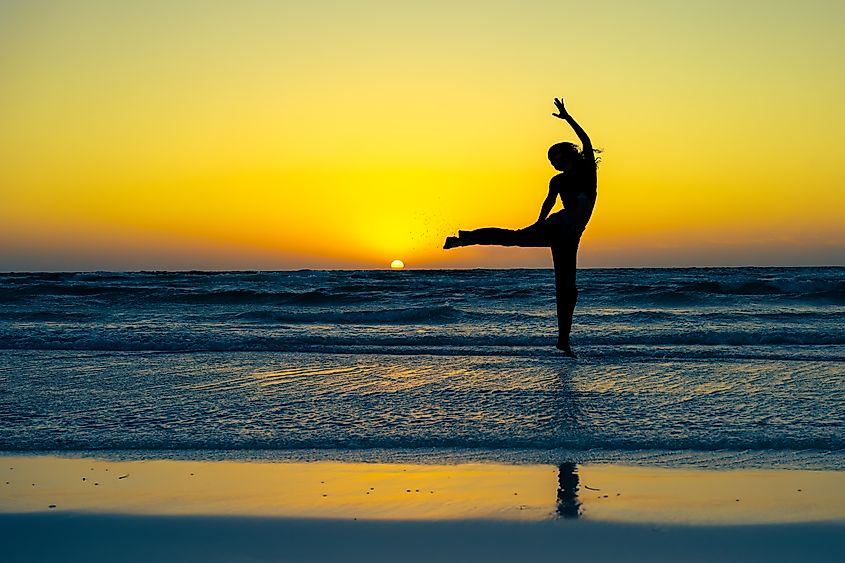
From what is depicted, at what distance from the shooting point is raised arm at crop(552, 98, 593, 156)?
8398mm

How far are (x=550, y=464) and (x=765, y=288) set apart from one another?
25829mm

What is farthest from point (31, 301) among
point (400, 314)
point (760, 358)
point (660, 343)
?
point (760, 358)

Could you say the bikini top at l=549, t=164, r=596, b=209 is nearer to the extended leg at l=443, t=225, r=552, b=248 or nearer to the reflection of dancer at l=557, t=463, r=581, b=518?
the extended leg at l=443, t=225, r=552, b=248

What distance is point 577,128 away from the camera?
8430 millimetres

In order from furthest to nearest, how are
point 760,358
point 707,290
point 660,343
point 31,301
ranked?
1. point 707,290
2. point 31,301
3. point 660,343
4. point 760,358

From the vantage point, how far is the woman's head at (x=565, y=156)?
8523mm

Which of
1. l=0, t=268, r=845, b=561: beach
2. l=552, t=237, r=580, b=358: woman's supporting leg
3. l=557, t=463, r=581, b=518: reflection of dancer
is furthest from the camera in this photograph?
l=552, t=237, r=580, b=358: woman's supporting leg

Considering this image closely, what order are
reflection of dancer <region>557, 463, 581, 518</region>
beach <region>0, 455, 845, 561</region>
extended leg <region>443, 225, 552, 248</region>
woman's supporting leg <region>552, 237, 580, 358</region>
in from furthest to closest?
woman's supporting leg <region>552, 237, 580, 358</region> < extended leg <region>443, 225, 552, 248</region> < reflection of dancer <region>557, 463, 581, 518</region> < beach <region>0, 455, 845, 561</region>

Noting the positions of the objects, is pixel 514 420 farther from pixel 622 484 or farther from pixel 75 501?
pixel 75 501

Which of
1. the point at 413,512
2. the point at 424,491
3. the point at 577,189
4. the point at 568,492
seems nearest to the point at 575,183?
the point at 577,189

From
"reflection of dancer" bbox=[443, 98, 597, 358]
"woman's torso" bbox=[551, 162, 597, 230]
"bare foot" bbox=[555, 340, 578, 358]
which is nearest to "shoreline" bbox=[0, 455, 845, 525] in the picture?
"reflection of dancer" bbox=[443, 98, 597, 358]

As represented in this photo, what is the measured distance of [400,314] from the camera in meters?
18.5

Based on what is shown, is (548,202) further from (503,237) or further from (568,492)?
(568,492)

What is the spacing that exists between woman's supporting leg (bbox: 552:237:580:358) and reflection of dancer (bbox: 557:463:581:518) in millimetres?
4544
